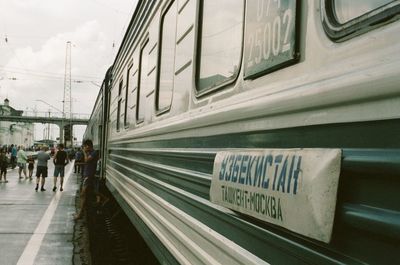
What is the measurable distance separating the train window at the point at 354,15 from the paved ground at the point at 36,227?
20.8 ft

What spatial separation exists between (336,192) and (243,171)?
608 millimetres

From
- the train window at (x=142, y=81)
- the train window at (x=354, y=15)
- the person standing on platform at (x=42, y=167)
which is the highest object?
the train window at (x=142, y=81)

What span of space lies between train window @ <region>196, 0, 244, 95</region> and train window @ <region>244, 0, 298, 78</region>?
15 centimetres

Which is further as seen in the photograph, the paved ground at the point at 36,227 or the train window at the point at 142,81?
the paved ground at the point at 36,227

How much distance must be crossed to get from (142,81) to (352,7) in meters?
3.96

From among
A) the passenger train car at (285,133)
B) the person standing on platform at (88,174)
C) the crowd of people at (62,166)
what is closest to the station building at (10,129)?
the crowd of people at (62,166)

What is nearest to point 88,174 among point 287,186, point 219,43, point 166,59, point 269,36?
point 166,59

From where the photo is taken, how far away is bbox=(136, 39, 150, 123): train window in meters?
5.07

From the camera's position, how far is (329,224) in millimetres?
1448

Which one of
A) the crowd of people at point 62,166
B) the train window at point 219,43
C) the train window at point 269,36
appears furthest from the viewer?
the crowd of people at point 62,166

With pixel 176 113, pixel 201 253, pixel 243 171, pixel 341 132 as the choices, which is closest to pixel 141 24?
pixel 176 113

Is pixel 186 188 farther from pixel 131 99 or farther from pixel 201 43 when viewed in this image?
pixel 131 99

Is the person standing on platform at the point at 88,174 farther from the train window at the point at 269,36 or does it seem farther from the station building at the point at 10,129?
the station building at the point at 10,129

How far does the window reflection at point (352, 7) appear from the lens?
1.37 meters
